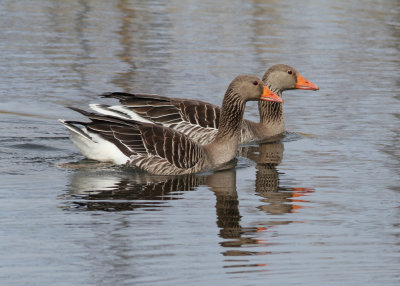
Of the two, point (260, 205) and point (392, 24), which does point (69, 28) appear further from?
point (260, 205)

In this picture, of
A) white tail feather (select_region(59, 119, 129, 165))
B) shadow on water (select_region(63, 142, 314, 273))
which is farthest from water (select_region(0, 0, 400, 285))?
white tail feather (select_region(59, 119, 129, 165))

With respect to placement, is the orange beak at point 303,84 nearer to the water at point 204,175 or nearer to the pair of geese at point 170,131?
the water at point 204,175

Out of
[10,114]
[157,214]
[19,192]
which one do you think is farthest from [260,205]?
[10,114]

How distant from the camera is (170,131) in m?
12.1

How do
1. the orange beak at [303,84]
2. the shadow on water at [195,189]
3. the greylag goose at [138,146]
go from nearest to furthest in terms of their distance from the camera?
1. the shadow on water at [195,189]
2. the greylag goose at [138,146]
3. the orange beak at [303,84]

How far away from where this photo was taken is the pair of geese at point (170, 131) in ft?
38.9

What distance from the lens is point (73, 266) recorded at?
763 cm

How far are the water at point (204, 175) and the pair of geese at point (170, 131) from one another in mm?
251

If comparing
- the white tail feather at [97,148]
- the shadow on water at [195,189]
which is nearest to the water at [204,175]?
the shadow on water at [195,189]

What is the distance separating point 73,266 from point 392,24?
70.2ft

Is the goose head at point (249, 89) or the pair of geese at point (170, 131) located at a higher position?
the goose head at point (249, 89)

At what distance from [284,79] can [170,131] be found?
4137 mm

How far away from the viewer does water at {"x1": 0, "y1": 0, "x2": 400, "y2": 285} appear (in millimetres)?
7855

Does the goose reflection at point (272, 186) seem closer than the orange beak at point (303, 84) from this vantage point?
Yes
